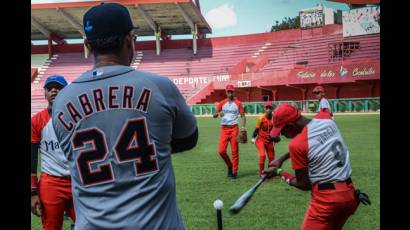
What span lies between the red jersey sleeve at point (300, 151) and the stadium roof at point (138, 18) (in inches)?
1601

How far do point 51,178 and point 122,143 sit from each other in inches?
113

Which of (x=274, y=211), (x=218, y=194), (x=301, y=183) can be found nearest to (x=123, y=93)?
(x=301, y=183)

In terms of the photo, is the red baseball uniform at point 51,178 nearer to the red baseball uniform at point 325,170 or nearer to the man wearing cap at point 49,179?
the man wearing cap at point 49,179

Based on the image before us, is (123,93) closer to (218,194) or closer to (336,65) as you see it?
(218,194)

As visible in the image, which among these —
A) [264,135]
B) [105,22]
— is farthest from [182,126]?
[264,135]

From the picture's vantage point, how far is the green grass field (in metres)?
6.88

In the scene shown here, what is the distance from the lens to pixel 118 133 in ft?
7.56

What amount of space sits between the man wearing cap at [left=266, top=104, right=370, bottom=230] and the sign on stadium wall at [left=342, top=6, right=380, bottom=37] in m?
39.9

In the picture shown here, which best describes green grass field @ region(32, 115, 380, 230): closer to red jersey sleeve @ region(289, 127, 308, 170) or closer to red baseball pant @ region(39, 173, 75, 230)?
red jersey sleeve @ region(289, 127, 308, 170)

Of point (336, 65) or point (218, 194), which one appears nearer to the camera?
point (218, 194)

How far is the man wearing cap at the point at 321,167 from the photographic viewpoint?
15.2ft
